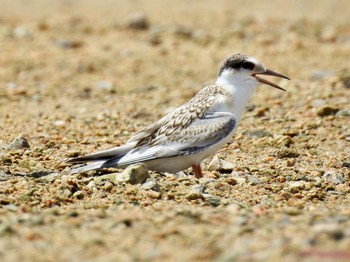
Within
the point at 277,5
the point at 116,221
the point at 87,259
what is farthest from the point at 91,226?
the point at 277,5

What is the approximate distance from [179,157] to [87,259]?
2.95 m

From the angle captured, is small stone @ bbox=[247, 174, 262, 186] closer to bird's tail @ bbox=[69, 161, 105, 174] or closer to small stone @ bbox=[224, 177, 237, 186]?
small stone @ bbox=[224, 177, 237, 186]

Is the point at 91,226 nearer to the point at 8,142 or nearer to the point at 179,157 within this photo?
the point at 179,157

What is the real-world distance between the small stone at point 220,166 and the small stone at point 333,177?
0.79 m

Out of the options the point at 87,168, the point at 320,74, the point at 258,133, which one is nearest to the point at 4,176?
the point at 87,168

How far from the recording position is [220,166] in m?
7.89

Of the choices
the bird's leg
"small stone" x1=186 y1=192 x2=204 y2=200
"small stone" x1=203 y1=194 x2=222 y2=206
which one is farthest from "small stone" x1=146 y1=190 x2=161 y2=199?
the bird's leg

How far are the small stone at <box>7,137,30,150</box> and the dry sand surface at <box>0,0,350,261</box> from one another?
0.05 ft

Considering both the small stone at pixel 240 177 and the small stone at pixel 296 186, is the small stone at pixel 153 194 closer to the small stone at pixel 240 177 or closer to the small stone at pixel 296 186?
the small stone at pixel 240 177

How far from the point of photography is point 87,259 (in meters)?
4.67

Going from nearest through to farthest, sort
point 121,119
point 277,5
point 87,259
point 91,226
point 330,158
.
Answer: point 87,259, point 91,226, point 330,158, point 121,119, point 277,5

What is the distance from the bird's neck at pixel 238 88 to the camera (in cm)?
774

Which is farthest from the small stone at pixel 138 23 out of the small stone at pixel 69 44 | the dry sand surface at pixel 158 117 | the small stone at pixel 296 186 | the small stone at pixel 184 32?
the small stone at pixel 296 186

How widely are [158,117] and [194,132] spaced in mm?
2924
